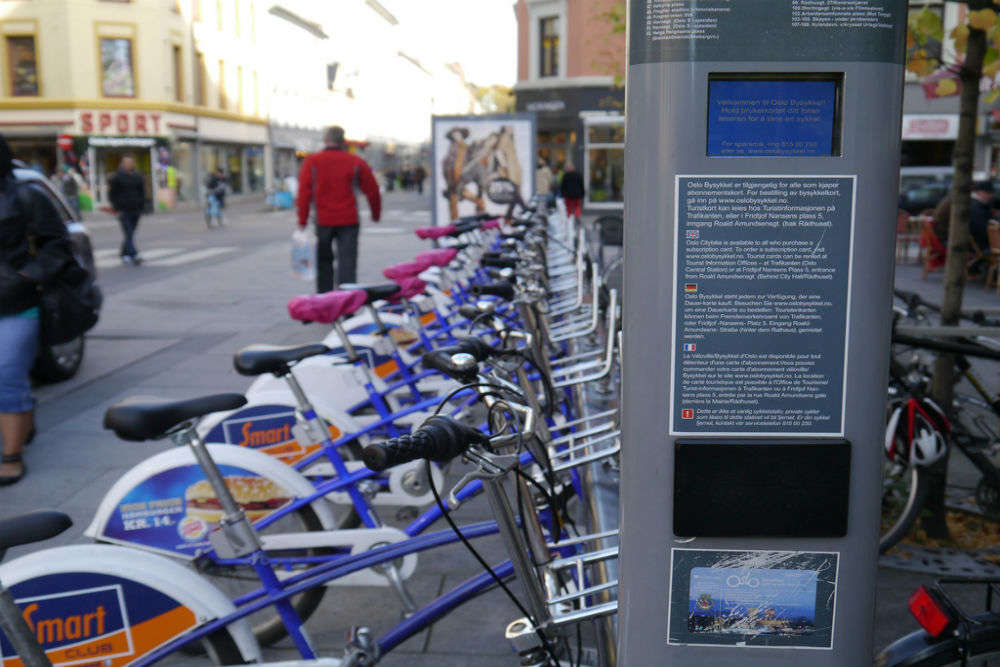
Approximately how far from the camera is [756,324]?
185 centimetres

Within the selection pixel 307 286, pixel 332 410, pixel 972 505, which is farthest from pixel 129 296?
pixel 972 505

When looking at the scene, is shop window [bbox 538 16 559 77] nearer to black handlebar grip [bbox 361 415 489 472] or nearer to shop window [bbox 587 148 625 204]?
shop window [bbox 587 148 625 204]

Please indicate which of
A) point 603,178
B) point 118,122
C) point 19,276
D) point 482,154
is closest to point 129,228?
point 482,154

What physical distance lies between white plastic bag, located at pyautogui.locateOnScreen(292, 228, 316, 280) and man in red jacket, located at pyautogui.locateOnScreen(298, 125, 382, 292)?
0.24 meters

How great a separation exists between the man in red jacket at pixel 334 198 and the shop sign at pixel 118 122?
29215mm

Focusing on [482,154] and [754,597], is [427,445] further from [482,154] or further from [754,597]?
[482,154]

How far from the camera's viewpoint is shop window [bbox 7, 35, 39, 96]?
35.4 meters

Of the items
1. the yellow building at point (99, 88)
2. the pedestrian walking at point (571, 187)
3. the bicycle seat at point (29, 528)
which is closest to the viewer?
the bicycle seat at point (29, 528)

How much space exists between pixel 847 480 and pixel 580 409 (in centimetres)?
245

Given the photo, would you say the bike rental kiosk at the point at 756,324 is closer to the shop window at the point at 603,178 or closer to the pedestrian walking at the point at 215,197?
the pedestrian walking at the point at 215,197

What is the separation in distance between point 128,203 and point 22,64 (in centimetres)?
2244

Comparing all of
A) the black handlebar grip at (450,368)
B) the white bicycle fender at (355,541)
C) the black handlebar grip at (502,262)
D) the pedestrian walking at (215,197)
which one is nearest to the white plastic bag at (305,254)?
the black handlebar grip at (502,262)

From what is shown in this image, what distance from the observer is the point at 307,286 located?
14008mm

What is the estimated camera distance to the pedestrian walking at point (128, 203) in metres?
16.7
